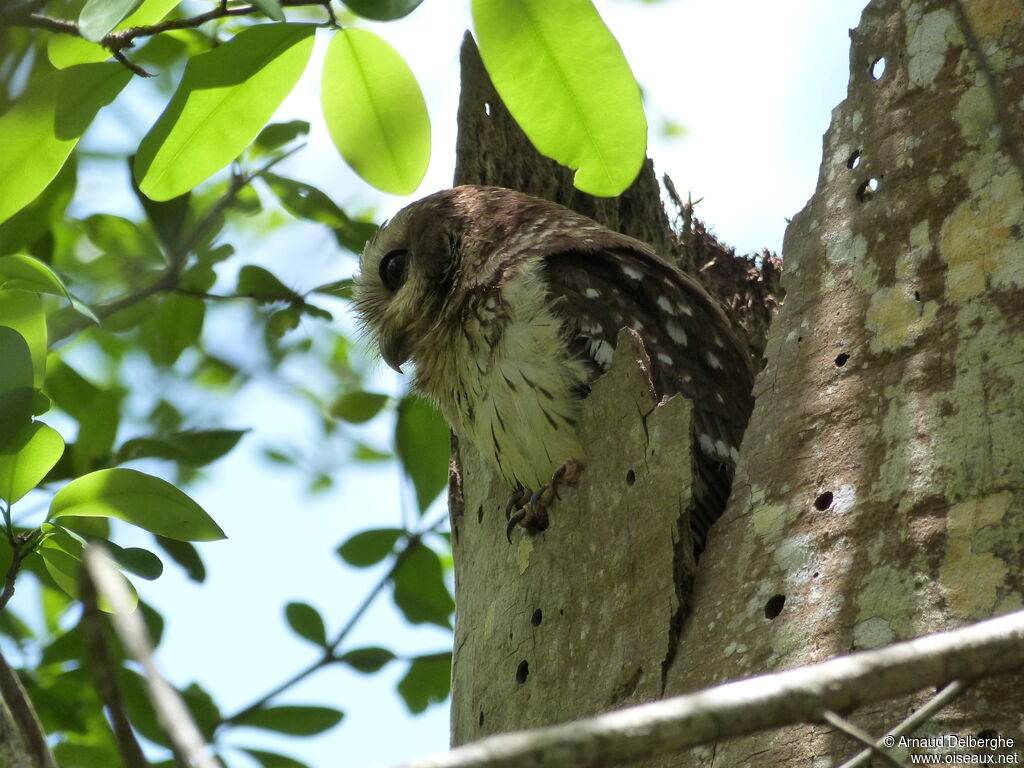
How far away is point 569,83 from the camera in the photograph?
Answer: 7.15 feet

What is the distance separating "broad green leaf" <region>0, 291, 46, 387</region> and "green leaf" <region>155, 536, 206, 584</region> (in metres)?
1.20

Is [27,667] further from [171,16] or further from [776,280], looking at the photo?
[776,280]

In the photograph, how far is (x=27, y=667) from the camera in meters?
3.48

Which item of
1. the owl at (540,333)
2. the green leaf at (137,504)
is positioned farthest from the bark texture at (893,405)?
the green leaf at (137,504)

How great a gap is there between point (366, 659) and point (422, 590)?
1.38 feet

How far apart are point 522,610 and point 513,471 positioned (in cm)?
57

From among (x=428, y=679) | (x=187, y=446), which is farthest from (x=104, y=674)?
(x=428, y=679)

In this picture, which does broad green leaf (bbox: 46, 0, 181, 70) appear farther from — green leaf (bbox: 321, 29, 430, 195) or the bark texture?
the bark texture

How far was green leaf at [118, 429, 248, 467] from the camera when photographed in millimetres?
A: 3680

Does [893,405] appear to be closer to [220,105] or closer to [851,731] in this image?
[851,731]

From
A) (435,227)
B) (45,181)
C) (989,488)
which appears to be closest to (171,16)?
(45,181)

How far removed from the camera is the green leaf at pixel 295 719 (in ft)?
Result: 11.5

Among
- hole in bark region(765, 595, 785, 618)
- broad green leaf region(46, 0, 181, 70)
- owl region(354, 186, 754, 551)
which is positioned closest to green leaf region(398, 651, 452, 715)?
owl region(354, 186, 754, 551)

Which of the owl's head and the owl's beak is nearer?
the owl's head
